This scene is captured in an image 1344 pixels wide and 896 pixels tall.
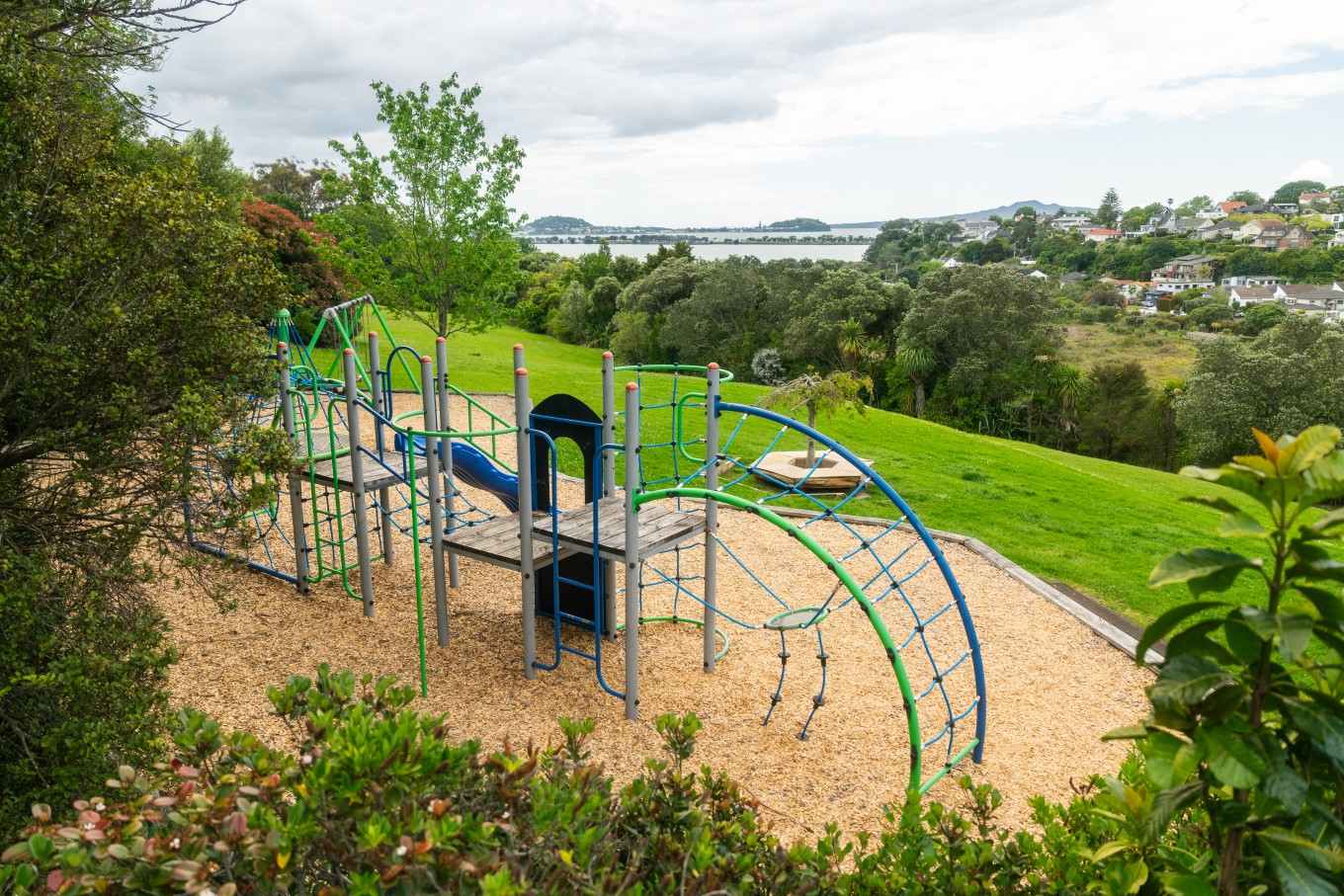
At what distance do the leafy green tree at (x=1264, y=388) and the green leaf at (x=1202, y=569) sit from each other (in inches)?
1167

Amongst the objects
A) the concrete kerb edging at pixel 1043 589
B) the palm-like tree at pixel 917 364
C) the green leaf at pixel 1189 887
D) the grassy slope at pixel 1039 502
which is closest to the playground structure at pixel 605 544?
the concrete kerb edging at pixel 1043 589

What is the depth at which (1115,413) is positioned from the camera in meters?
32.4

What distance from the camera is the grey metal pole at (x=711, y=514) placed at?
6043 mm

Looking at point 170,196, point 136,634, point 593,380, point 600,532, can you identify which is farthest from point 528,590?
point 593,380

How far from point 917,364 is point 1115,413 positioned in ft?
25.2

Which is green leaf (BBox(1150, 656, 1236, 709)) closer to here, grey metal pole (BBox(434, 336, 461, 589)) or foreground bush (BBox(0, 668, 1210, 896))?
foreground bush (BBox(0, 668, 1210, 896))

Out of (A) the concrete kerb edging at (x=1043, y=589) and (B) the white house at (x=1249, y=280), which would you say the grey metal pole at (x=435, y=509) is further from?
(B) the white house at (x=1249, y=280)

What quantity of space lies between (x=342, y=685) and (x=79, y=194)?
3.36 metres

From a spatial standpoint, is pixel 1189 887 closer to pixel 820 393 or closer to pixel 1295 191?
pixel 820 393

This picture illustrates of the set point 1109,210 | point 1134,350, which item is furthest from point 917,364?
point 1109,210

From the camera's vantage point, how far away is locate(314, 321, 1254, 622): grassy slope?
9.72 m

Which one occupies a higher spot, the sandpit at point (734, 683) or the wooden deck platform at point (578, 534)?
the wooden deck platform at point (578, 534)

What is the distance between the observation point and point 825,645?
7.12 m

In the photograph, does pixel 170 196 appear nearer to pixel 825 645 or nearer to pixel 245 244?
pixel 245 244
